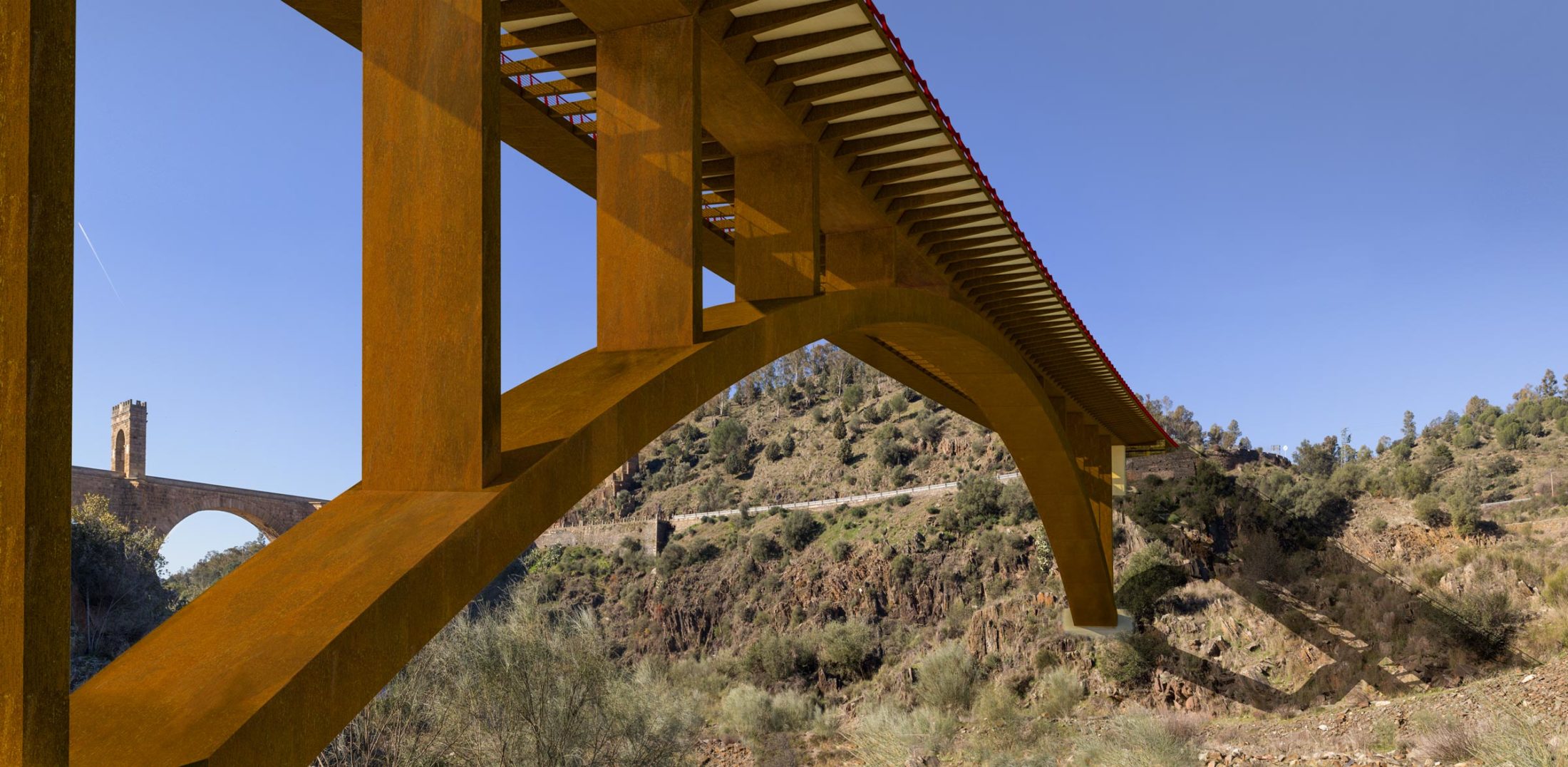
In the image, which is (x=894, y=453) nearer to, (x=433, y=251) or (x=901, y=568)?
(x=901, y=568)

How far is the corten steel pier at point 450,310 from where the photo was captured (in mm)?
2934

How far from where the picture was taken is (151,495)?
41.7m

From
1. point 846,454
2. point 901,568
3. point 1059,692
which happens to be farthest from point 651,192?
point 846,454

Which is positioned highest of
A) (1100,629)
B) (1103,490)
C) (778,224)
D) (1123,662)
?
(778,224)

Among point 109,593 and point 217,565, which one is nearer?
point 109,593

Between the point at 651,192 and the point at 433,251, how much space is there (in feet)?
6.64

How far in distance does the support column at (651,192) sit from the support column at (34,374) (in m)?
3.55

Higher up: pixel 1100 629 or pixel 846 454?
pixel 846 454

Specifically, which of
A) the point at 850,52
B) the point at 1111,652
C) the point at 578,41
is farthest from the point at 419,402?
the point at 1111,652

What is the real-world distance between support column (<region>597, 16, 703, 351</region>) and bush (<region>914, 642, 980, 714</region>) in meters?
24.6

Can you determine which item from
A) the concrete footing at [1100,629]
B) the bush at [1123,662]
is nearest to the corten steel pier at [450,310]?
the concrete footing at [1100,629]

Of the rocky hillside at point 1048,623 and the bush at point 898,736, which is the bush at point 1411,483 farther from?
the bush at point 898,736

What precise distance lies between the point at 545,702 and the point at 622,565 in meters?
34.6

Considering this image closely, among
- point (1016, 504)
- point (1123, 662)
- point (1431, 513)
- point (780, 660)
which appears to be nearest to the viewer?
point (1123, 662)
